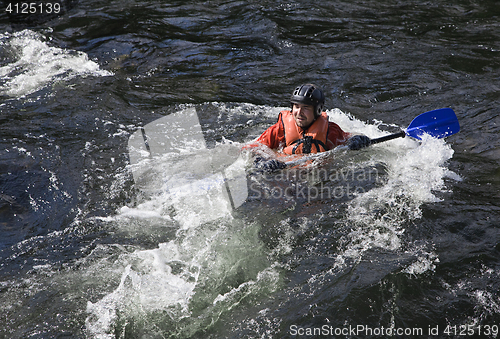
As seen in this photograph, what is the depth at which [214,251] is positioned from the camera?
3.87 meters

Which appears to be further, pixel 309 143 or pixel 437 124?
pixel 437 124

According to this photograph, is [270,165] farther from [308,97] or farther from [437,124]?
[437,124]

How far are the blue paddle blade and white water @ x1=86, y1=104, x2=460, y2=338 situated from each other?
0.72 metres

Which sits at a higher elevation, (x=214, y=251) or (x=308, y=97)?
(x=308, y=97)

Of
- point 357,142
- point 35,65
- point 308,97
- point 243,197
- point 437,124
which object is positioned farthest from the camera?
point 35,65

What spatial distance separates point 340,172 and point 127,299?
2.74 m

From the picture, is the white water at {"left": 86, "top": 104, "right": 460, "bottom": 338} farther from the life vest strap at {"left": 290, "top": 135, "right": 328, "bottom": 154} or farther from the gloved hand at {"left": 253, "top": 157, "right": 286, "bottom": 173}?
the gloved hand at {"left": 253, "top": 157, "right": 286, "bottom": 173}

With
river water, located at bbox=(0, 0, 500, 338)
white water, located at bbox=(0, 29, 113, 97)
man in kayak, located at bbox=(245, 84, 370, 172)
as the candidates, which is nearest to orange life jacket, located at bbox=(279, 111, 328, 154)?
man in kayak, located at bbox=(245, 84, 370, 172)

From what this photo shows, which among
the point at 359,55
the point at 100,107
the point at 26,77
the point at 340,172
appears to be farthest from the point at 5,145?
the point at 359,55

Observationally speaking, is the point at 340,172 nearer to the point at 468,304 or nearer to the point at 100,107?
the point at 468,304

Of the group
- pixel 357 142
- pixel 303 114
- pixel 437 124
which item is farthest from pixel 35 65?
pixel 437 124

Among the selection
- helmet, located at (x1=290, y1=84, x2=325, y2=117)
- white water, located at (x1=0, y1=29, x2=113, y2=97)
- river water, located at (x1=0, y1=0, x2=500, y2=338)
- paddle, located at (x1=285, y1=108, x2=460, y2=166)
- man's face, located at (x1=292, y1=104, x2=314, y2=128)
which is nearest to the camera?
river water, located at (x1=0, y1=0, x2=500, y2=338)

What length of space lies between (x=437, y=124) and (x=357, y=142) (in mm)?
1336

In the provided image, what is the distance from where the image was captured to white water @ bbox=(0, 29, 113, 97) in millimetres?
7320
